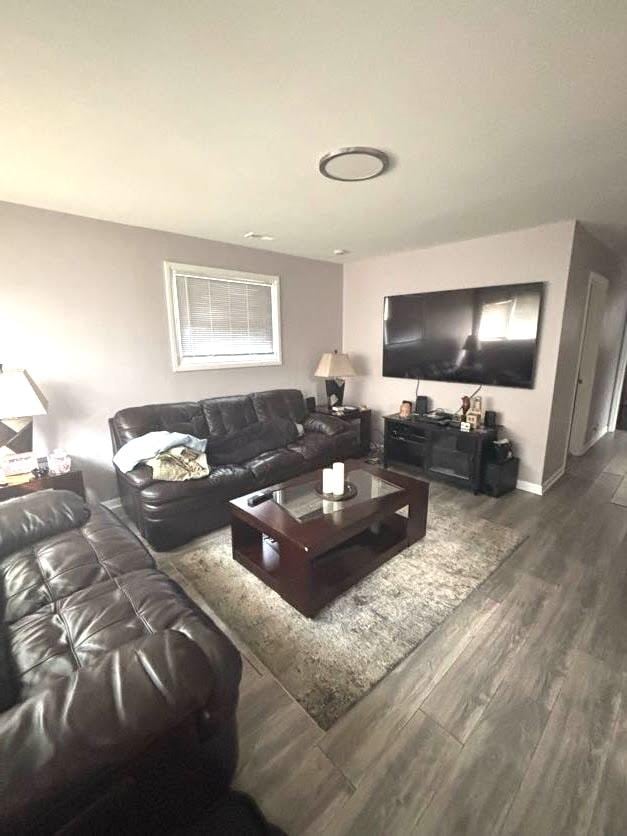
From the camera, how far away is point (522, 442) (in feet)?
11.2

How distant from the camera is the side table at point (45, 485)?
2.33 meters

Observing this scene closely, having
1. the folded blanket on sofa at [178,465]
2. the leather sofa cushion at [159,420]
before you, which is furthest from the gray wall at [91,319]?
the folded blanket on sofa at [178,465]

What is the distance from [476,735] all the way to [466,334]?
10.2ft

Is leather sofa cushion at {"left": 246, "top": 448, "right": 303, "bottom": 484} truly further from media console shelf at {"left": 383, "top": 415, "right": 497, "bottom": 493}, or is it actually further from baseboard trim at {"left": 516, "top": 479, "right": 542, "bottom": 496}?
baseboard trim at {"left": 516, "top": 479, "right": 542, "bottom": 496}

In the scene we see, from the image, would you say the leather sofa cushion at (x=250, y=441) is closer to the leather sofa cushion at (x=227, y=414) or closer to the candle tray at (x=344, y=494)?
the leather sofa cushion at (x=227, y=414)

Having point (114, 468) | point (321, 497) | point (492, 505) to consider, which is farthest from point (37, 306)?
point (492, 505)

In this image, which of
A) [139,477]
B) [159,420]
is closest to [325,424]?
[159,420]

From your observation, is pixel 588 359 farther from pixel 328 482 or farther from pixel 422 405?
pixel 328 482

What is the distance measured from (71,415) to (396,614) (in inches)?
109

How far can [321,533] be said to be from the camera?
1.94 meters

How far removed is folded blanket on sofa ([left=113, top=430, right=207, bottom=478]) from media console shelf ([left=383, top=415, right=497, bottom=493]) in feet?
6.89

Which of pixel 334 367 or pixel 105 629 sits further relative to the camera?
pixel 334 367

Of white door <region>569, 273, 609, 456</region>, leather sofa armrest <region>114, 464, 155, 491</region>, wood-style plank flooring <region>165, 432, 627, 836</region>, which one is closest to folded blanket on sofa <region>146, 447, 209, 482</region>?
leather sofa armrest <region>114, 464, 155, 491</region>

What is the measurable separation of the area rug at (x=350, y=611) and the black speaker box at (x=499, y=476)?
2.00 feet
